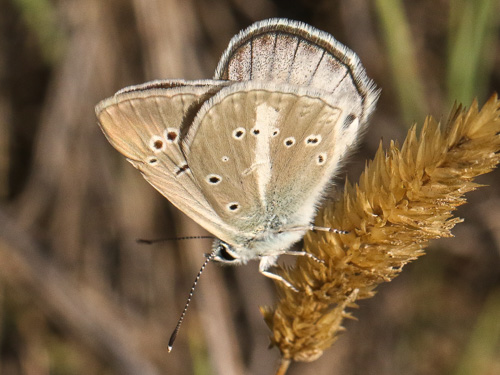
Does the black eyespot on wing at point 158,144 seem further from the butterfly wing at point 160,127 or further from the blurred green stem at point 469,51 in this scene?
the blurred green stem at point 469,51

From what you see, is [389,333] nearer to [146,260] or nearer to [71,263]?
[146,260]

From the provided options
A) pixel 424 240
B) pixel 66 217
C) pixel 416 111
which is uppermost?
pixel 424 240

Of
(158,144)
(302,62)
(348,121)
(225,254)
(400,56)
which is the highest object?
(302,62)

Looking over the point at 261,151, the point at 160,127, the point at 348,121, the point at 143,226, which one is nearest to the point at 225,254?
the point at 261,151

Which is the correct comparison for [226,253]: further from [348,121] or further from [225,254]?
Result: [348,121]

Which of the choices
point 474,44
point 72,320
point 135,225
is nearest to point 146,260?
point 135,225

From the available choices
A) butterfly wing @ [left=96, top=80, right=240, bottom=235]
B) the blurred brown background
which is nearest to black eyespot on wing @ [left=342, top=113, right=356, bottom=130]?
butterfly wing @ [left=96, top=80, right=240, bottom=235]
